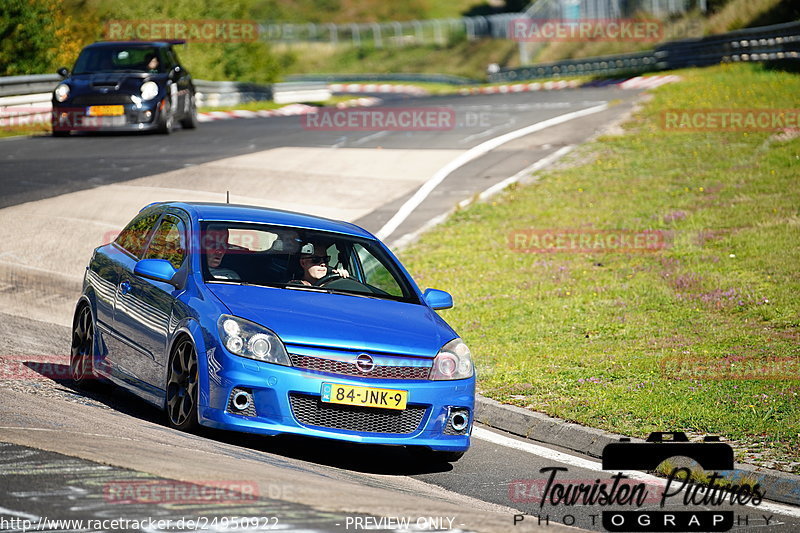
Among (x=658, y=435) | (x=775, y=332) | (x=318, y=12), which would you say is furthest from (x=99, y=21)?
(x=318, y=12)

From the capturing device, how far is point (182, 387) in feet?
24.7

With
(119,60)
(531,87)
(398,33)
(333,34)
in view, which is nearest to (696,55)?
(531,87)

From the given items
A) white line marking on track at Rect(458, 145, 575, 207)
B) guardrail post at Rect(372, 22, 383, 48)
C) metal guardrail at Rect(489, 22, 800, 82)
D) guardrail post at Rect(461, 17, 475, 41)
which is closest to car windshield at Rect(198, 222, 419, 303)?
white line marking on track at Rect(458, 145, 575, 207)

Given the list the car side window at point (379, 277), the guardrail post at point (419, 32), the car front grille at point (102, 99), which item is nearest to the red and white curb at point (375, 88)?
the guardrail post at point (419, 32)

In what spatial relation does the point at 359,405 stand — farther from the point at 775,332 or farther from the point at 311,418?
the point at 775,332

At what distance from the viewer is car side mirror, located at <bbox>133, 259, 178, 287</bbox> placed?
7.89 metres

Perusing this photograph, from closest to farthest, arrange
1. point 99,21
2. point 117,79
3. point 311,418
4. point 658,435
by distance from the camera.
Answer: point 311,418
point 658,435
point 117,79
point 99,21

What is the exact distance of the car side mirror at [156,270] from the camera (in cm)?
789

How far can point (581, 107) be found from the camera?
2994 cm

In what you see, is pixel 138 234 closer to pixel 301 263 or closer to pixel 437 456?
pixel 301 263

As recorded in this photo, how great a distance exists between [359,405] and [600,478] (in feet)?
5.35

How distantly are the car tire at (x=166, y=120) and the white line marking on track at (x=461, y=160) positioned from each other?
20.7 feet

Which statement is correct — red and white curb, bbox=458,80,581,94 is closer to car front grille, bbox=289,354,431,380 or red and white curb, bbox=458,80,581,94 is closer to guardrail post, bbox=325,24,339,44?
guardrail post, bbox=325,24,339,44

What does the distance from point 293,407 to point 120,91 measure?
58.3 ft
